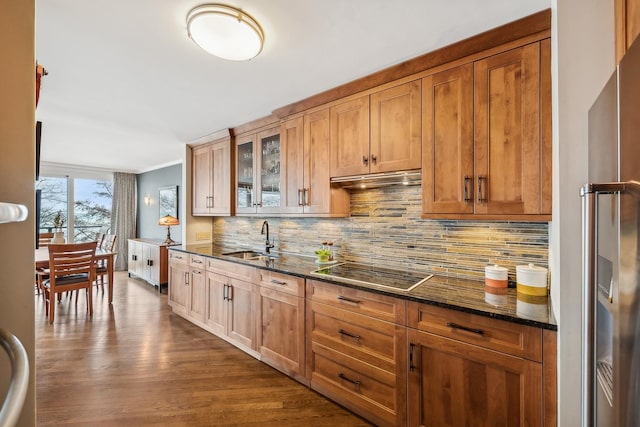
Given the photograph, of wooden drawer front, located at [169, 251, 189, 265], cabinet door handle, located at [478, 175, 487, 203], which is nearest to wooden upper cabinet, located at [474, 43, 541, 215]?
cabinet door handle, located at [478, 175, 487, 203]

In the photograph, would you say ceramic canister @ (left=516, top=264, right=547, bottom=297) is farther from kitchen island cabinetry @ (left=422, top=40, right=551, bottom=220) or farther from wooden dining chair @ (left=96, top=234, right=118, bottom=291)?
Answer: wooden dining chair @ (left=96, top=234, right=118, bottom=291)

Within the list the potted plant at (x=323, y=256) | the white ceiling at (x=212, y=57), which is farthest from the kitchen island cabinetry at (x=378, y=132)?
the potted plant at (x=323, y=256)

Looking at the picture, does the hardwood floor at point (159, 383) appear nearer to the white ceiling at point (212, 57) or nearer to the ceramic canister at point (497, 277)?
the ceramic canister at point (497, 277)

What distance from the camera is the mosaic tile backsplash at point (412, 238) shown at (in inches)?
73.5

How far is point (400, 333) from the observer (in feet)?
5.54

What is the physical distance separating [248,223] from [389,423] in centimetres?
274

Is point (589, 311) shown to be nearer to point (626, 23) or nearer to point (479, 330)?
point (479, 330)

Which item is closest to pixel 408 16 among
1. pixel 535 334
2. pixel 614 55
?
pixel 614 55

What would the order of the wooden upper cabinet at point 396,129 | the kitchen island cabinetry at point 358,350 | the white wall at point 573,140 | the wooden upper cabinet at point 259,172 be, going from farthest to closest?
the wooden upper cabinet at point 259,172 < the wooden upper cabinet at point 396,129 < the kitchen island cabinetry at point 358,350 < the white wall at point 573,140

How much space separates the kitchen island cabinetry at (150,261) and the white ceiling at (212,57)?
2.57m

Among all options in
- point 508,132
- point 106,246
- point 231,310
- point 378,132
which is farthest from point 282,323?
point 106,246

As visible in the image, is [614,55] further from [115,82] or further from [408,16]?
[115,82]

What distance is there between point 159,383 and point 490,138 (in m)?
3.03

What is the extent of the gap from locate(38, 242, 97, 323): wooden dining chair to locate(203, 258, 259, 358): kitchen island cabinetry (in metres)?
1.95
